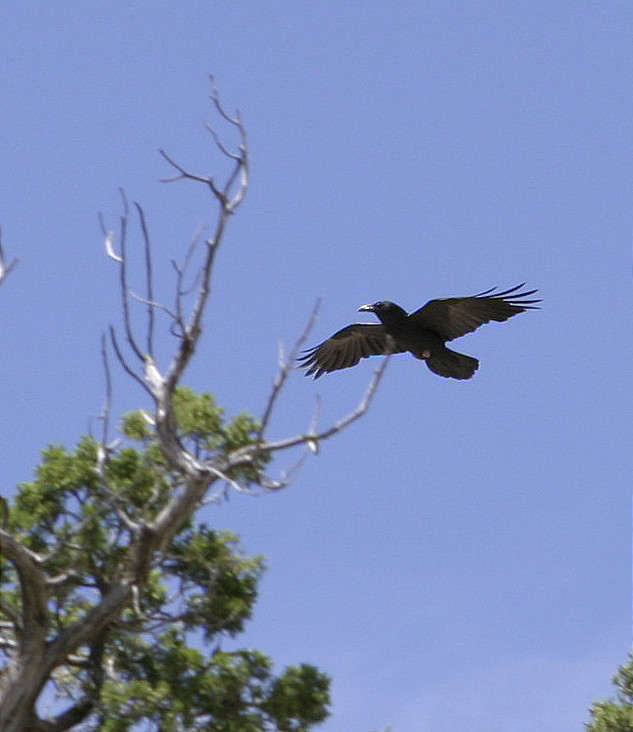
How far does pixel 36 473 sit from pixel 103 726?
2.01 metres

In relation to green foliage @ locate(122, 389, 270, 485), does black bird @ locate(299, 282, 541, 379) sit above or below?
above

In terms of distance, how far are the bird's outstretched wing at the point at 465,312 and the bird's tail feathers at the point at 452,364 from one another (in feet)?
1.03

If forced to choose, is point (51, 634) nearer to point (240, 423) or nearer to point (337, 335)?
point (240, 423)

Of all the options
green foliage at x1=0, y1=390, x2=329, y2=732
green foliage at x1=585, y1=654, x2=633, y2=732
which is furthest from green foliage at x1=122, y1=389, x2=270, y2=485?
green foliage at x1=585, y1=654, x2=633, y2=732

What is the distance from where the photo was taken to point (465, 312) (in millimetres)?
13578

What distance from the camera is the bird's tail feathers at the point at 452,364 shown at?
13281mm

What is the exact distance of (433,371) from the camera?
13469 mm

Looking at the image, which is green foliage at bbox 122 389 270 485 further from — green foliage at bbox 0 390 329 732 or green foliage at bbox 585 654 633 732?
green foliage at bbox 585 654 633 732

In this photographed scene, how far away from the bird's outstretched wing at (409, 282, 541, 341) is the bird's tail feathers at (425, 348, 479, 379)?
0.31m

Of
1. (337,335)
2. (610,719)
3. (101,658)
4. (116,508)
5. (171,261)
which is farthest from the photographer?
(337,335)

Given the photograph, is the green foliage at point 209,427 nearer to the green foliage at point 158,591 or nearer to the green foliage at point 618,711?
the green foliage at point 158,591

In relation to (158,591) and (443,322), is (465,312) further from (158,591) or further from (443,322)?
(158,591)

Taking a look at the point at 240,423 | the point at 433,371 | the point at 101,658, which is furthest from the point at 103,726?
the point at 433,371

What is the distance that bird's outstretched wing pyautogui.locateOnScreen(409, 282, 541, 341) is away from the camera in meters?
13.4
